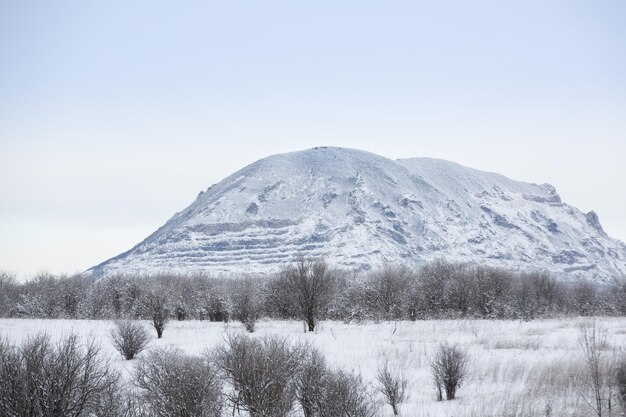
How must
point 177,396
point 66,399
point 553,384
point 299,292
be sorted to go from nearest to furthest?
point 66,399
point 177,396
point 553,384
point 299,292

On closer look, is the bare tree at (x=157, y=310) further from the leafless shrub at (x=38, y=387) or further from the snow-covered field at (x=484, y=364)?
the leafless shrub at (x=38, y=387)

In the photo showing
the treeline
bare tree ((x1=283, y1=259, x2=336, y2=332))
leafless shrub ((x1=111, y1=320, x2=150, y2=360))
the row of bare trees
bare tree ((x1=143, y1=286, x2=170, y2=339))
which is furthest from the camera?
the treeline

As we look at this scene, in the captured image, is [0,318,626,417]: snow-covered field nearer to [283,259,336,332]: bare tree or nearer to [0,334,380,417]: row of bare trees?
[0,334,380,417]: row of bare trees

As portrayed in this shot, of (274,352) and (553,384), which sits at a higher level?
(274,352)

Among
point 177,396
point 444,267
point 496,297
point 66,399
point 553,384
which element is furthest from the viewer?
point 444,267

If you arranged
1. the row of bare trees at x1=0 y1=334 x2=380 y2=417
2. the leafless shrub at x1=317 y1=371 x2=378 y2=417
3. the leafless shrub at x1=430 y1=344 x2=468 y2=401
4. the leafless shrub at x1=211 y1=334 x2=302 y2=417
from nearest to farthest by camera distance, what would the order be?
1. the row of bare trees at x1=0 y1=334 x2=380 y2=417
2. the leafless shrub at x1=317 y1=371 x2=378 y2=417
3. the leafless shrub at x1=211 y1=334 x2=302 y2=417
4. the leafless shrub at x1=430 y1=344 x2=468 y2=401

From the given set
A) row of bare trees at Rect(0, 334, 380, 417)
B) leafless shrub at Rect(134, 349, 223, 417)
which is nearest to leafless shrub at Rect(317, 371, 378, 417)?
row of bare trees at Rect(0, 334, 380, 417)

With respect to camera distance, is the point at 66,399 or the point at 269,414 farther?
the point at 269,414

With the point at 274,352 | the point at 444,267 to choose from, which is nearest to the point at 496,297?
the point at 444,267

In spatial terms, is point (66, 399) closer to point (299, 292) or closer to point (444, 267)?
point (299, 292)

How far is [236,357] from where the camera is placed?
14734 millimetres

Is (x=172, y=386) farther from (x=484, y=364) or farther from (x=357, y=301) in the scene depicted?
(x=357, y=301)

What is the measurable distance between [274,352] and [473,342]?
2347 cm

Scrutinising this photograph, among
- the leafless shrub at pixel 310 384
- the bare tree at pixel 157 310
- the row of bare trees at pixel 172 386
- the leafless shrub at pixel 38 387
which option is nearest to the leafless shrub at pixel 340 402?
the row of bare trees at pixel 172 386
